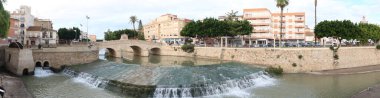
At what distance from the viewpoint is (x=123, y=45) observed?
68125 mm

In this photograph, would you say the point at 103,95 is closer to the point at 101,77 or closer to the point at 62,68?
the point at 101,77

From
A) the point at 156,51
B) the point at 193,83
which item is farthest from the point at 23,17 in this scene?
the point at 193,83

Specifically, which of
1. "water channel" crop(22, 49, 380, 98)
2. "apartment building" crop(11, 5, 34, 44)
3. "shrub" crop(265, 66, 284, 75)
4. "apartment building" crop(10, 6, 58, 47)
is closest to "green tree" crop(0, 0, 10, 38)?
"water channel" crop(22, 49, 380, 98)

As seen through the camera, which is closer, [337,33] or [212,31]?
[337,33]

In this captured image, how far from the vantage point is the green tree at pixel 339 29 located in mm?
57719

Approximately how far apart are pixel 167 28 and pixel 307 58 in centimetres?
7572

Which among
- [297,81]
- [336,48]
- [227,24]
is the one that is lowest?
[297,81]

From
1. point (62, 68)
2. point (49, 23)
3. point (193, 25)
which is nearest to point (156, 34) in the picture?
point (49, 23)

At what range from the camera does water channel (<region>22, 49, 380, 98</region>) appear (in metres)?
30.4

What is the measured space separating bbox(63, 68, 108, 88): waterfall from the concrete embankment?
2714 cm

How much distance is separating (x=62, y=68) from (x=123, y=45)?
20.0 meters

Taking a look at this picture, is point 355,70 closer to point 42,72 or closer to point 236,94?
point 236,94

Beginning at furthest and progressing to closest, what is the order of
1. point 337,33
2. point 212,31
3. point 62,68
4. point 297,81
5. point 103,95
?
point 212,31, point 337,33, point 62,68, point 297,81, point 103,95

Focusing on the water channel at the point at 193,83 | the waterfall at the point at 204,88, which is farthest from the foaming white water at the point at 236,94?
the waterfall at the point at 204,88
